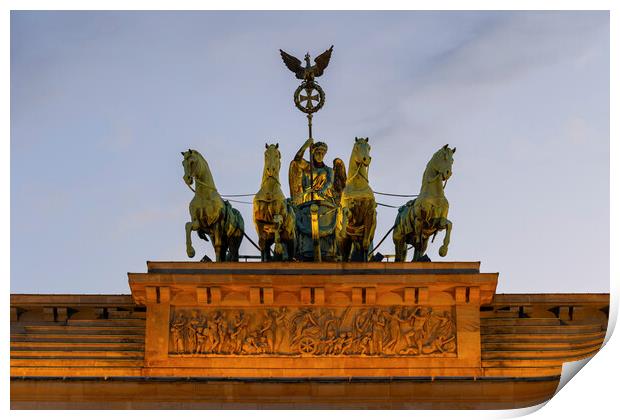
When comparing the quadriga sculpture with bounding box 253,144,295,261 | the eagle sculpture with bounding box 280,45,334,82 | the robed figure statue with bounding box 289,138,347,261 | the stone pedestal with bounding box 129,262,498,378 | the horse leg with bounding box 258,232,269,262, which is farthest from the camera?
the eagle sculpture with bounding box 280,45,334,82

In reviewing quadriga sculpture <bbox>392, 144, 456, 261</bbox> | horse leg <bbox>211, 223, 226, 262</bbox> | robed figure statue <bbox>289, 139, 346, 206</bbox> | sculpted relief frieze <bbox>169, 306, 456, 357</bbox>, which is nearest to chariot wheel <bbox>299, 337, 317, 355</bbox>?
sculpted relief frieze <bbox>169, 306, 456, 357</bbox>

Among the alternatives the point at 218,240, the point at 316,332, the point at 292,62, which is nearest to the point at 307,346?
the point at 316,332

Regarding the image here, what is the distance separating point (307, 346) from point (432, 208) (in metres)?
2.90

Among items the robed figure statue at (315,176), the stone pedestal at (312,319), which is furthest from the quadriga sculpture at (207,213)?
the robed figure statue at (315,176)

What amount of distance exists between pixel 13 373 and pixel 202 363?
2.82 meters

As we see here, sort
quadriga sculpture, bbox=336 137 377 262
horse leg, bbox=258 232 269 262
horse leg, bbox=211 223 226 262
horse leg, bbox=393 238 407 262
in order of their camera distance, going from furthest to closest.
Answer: horse leg, bbox=393 238 407 262 < horse leg, bbox=258 232 269 262 < horse leg, bbox=211 223 226 262 < quadriga sculpture, bbox=336 137 377 262

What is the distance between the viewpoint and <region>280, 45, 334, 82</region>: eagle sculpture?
27.5m

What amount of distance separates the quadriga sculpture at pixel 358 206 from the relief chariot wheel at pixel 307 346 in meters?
1.74

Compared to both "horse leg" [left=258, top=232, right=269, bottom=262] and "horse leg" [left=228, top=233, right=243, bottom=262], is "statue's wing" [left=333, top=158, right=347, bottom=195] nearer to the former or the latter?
"horse leg" [left=258, top=232, right=269, bottom=262]

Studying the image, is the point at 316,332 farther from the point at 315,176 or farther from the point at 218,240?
the point at 315,176

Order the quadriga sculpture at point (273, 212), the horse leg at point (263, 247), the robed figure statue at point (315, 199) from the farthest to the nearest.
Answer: the robed figure statue at point (315, 199) < the horse leg at point (263, 247) < the quadriga sculpture at point (273, 212)

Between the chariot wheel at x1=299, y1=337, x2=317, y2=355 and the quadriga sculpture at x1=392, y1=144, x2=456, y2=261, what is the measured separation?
2.15 m

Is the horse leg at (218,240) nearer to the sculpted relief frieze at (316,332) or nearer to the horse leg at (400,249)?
the sculpted relief frieze at (316,332)

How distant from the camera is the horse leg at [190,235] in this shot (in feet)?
80.7
